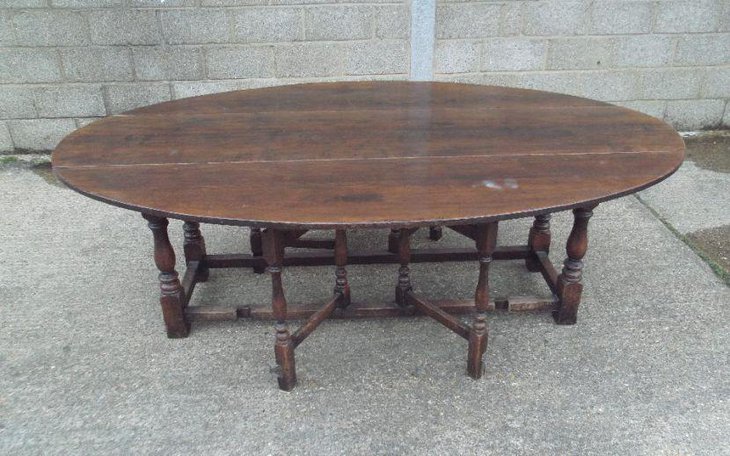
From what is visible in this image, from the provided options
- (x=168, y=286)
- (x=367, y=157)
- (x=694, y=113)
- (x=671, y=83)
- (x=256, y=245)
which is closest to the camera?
(x=367, y=157)

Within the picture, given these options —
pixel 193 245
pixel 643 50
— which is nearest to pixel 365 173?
pixel 193 245

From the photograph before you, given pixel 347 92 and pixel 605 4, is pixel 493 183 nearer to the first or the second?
pixel 347 92

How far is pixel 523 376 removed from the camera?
2.01 meters

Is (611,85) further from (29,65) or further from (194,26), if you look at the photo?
(29,65)

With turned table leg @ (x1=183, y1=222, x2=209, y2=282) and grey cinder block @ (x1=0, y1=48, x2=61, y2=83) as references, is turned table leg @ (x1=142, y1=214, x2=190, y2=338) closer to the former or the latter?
turned table leg @ (x1=183, y1=222, x2=209, y2=282)

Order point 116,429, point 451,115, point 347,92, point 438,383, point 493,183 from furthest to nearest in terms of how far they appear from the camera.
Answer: point 347,92, point 451,115, point 438,383, point 116,429, point 493,183

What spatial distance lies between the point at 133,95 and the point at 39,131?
67 cm

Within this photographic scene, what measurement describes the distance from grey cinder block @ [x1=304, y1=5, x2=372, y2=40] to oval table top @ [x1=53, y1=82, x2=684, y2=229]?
45.2 inches

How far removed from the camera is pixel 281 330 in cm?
193

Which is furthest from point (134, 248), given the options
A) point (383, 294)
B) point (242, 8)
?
point (242, 8)

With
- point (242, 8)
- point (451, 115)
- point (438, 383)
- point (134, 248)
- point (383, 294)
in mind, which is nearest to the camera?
point (438, 383)

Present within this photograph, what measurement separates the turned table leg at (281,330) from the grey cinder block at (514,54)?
2.39 meters

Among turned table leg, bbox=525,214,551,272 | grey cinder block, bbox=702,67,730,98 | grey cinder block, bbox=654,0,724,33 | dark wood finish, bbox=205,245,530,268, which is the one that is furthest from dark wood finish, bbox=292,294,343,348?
grey cinder block, bbox=702,67,730,98

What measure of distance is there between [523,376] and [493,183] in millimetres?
723
